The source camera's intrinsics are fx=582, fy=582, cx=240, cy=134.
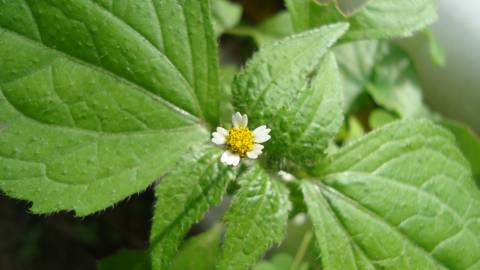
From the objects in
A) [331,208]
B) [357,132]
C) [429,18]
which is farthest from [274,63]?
[357,132]

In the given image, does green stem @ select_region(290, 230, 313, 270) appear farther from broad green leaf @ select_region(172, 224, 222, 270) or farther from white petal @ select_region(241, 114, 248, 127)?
white petal @ select_region(241, 114, 248, 127)

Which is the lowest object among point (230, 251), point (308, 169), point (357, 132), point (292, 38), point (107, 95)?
point (230, 251)

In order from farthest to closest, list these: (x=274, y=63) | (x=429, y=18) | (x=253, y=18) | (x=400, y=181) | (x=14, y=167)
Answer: (x=253, y=18), (x=429, y=18), (x=400, y=181), (x=274, y=63), (x=14, y=167)

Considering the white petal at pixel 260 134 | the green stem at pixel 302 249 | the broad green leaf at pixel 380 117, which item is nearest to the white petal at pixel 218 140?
the white petal at pixel 260 134

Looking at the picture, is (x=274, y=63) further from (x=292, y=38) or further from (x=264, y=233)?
(x=264, y=233)

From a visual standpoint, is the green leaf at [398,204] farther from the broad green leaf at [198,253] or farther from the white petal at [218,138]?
the broad green leaf at [198,253]

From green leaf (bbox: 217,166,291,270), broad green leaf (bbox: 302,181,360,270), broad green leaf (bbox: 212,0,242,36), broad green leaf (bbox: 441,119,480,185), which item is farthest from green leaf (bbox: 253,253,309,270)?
broad green leaf (bbox: 212,0,242,36)
